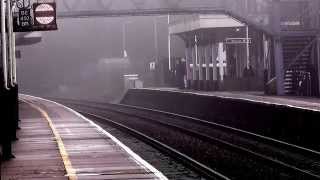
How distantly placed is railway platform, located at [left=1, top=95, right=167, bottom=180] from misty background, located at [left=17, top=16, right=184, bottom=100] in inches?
3021

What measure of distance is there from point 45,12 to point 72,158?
11326mm

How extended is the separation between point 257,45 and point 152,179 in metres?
50.7

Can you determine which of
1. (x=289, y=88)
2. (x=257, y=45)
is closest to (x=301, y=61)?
(x=289, y=88)

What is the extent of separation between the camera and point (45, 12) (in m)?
28.5

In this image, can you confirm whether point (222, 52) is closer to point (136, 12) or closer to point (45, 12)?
point (136, 12)

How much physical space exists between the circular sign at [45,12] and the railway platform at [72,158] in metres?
4.26

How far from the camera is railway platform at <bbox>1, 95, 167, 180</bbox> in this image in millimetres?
15461

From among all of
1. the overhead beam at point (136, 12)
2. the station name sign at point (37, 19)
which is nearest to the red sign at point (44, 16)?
the station name sign at point (37, 19)

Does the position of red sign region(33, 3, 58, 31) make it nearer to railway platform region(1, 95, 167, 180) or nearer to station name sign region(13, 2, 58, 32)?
station name sign region(13, 2, 58, 32)

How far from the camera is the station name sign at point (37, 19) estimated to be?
1111 inches

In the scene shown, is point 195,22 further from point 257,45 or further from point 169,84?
point 169,84

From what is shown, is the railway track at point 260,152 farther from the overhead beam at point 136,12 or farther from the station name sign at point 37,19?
the overhead beam at point 136,12

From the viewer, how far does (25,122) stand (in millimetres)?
33250

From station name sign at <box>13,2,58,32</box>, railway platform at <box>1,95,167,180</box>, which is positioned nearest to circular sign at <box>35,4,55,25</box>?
station name sign at <box>13,2,58,32</box>
